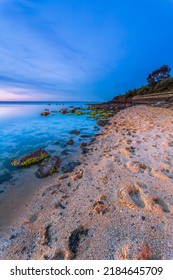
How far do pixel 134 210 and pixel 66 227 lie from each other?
1.46m

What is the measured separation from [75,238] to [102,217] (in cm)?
69

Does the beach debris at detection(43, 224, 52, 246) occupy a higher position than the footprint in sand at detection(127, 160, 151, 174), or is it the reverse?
the footprint in sand at detection(127, 160, 151, 174)

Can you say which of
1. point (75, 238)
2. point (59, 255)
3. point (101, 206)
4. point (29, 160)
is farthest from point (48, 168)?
point (59, 255)

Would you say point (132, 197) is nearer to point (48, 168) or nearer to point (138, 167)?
point (138, 167)

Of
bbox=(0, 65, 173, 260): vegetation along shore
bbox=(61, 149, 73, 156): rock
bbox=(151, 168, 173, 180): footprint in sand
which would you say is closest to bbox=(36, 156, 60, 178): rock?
bbox=(0, 65, 173, 260): vegetation along shore

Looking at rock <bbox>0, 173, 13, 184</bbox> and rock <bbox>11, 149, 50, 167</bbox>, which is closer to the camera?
rock <bbox>0, 173, 13, 184</bbox>

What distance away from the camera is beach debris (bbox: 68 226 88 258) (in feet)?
8.08

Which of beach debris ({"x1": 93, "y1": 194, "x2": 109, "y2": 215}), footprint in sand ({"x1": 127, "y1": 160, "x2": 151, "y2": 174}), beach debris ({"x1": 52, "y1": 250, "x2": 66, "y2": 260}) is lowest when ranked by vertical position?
beach debris ({"x1": 52, "y1": 250, "x2": 66, "y2": 260})

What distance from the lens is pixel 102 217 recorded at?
10.0 ft

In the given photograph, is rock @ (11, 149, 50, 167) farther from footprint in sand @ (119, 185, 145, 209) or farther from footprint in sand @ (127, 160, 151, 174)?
footprint in sand @ (119, 185, 145, 209)

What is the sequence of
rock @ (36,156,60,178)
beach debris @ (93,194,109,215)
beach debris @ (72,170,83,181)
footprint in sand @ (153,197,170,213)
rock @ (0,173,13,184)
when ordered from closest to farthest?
footprint in sand @ (153,197,170,213), beach debris @ (93,194,109,215), beach debris @ (72,170,83,181), rock @ (0,173,13,184), rock @ (36,156,60,178)

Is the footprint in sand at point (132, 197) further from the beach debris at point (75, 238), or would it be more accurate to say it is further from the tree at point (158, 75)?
the tree at point (158, 75)
